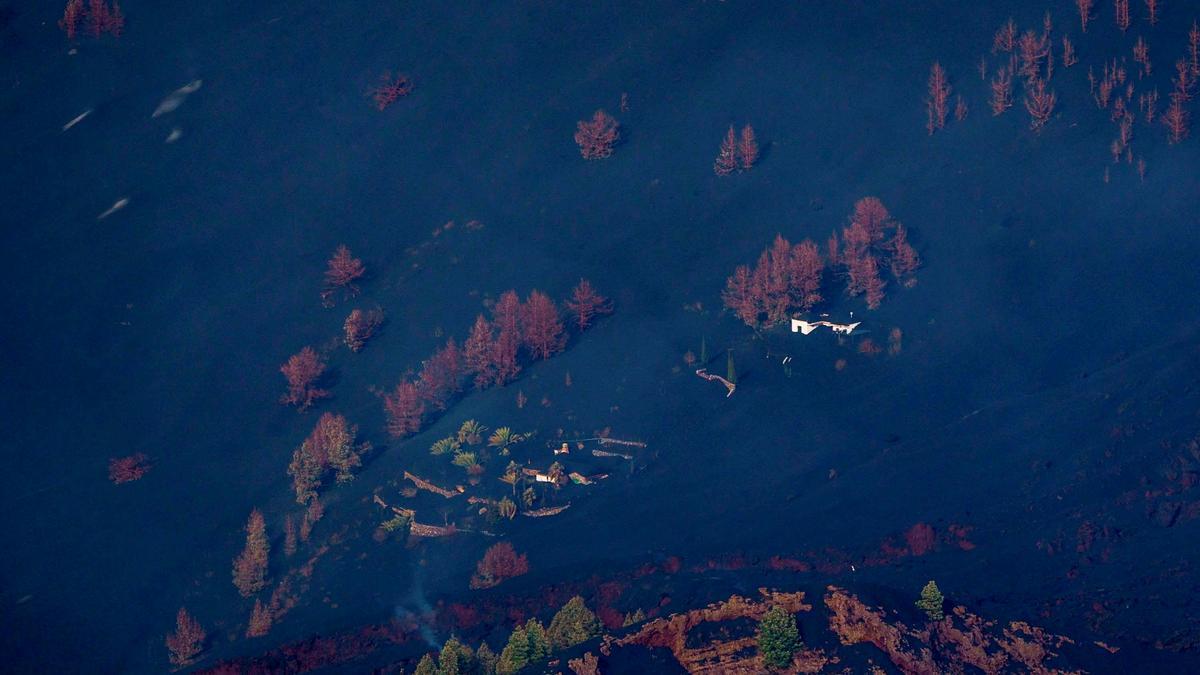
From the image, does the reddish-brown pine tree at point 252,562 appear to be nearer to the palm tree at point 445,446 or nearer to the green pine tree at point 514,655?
the palm tree at point 445,446

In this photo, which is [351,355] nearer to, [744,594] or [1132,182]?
[744,594]

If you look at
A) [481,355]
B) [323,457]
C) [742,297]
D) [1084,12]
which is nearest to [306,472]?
[323,457]

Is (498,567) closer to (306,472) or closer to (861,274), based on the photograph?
(306,472)

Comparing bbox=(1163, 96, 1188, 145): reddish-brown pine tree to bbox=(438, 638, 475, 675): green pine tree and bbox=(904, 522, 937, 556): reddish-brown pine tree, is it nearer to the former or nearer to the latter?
bbox=(904, 522, 937, 556): reddish-brown pine tree

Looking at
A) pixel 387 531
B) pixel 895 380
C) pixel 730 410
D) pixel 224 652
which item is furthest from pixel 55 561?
pixel 895 380

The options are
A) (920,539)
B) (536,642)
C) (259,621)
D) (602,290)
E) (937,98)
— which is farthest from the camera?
(937,98)

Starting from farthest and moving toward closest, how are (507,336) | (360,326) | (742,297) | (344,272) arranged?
(344,272)
(742,297)
(360,326)
(507,336)
